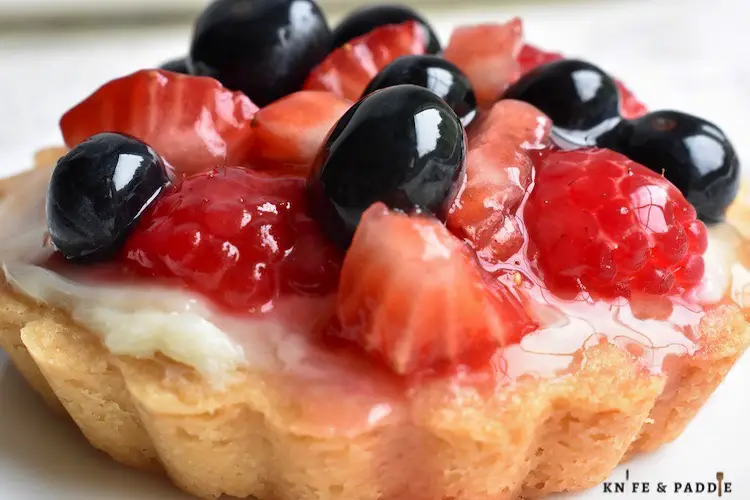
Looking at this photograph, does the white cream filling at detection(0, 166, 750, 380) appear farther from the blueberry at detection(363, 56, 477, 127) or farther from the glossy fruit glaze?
the blueberry at detection(363, 56, 477, 127)

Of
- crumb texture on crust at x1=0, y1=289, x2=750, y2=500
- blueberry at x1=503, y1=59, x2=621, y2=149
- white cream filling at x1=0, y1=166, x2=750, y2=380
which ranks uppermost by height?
blueberry at x1=503, y1=59, x2=621, y2=149

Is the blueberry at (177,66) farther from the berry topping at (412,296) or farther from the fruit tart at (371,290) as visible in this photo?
the berry topping at (412,296)

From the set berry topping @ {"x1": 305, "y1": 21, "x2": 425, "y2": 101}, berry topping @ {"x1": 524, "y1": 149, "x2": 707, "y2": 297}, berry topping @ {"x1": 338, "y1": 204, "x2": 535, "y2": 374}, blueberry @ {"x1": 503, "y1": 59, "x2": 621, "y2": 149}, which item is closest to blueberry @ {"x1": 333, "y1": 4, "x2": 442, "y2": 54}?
berry topping @ {"x1": 305, "y1": 21, "x2": 425, "y2": 101}

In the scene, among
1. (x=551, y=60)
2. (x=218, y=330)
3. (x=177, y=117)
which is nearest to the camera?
(x=218, y=330)

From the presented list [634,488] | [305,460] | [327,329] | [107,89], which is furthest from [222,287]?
[634,488]

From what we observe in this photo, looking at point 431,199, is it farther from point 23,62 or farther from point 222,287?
point 23,62

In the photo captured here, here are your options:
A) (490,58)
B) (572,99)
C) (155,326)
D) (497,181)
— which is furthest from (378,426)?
(490,58)

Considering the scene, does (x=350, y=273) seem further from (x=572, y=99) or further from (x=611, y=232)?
(x=572, y=99)
